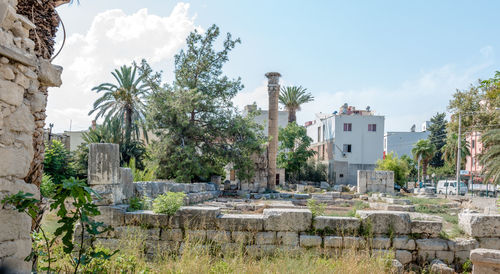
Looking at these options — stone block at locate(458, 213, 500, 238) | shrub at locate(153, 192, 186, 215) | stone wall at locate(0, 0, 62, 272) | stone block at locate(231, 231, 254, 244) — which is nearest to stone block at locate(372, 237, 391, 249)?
stone block at locate(458, 213, 500, 238)

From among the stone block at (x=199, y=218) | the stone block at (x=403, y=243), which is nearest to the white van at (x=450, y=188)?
the stone block at (x=403, y=243)

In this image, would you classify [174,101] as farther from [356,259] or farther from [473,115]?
[473,115]

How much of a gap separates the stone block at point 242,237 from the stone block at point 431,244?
3063 mm

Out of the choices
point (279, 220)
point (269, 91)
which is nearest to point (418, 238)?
point (279, 220)

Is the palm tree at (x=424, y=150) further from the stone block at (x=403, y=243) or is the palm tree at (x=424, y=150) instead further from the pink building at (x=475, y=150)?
the stone block at (x=403, y=243)

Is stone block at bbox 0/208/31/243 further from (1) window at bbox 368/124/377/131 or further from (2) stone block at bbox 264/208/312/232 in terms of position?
(1) window at bbox 368/124/377/131

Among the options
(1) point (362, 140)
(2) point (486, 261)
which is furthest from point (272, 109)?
(2) point (486, 261)

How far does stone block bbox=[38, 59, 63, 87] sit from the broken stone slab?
6009 millimetres

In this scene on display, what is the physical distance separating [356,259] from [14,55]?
537 cm

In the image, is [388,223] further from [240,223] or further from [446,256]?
[240,223]

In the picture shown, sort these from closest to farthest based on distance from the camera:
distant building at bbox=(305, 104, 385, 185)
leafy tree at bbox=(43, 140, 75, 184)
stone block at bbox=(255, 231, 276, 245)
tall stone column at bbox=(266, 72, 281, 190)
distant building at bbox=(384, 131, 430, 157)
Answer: stone block at bbox=(255, 231, 276, 245) < leafy tree at bbox=(43, 140, 75, 184) < tall stone column at bbox=(266, 72, 281, 190) < distant building at bbox=(305, 104, 385, 185) < distant building at bbox=(384, 131, 430, 157)

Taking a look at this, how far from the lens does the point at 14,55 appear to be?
11.9 feet

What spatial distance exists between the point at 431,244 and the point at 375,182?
807 inches

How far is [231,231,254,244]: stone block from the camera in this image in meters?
6.74
